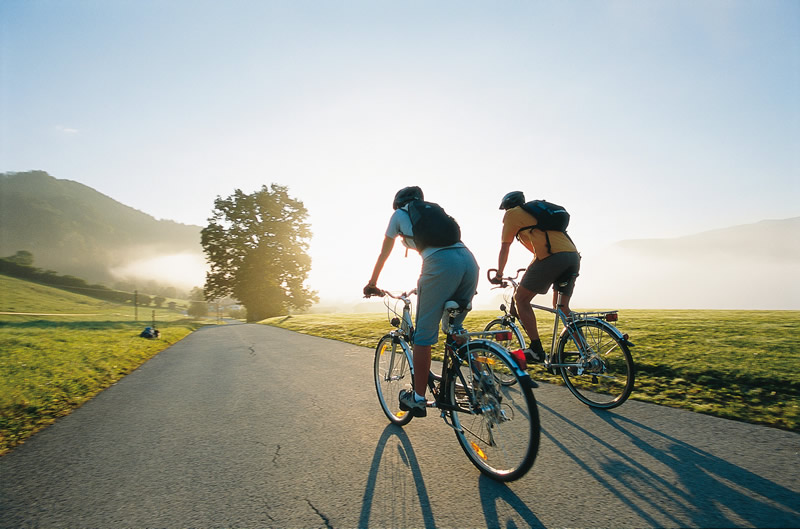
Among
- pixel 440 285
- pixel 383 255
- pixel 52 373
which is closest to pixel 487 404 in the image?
pixel 440 285

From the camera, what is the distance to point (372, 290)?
12.8 ft

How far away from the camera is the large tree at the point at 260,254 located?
1639 inches

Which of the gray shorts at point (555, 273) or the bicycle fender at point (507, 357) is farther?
the gray shorts at point (555, 273)

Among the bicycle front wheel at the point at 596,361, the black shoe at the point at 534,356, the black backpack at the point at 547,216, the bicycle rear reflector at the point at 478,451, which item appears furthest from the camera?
the black shoe at the point at 534,356

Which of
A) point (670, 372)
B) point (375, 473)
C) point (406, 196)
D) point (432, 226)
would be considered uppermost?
point (406, 196)

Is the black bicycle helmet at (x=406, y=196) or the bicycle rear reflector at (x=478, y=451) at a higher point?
the black bicycle helmet at (x=406, y=196)

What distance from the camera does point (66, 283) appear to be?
56250mm

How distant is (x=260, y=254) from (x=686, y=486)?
43.6 metres

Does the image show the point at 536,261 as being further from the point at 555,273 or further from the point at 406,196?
the point at 406,196

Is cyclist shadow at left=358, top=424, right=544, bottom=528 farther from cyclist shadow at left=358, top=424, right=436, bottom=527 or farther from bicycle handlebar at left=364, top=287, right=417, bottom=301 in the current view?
bicycle handlebar at left=364, top=287, right=417, bottom=301

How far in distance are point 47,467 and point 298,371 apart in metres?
4.05

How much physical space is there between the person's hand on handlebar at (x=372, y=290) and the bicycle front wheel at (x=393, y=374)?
0.51 metres

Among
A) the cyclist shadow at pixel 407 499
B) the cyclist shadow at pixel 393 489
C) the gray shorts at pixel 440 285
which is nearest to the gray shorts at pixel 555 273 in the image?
the gray shorts at pixel 440 285

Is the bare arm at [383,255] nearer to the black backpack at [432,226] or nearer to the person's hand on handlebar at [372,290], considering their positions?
the person's hand on handlebar at [372,290]
